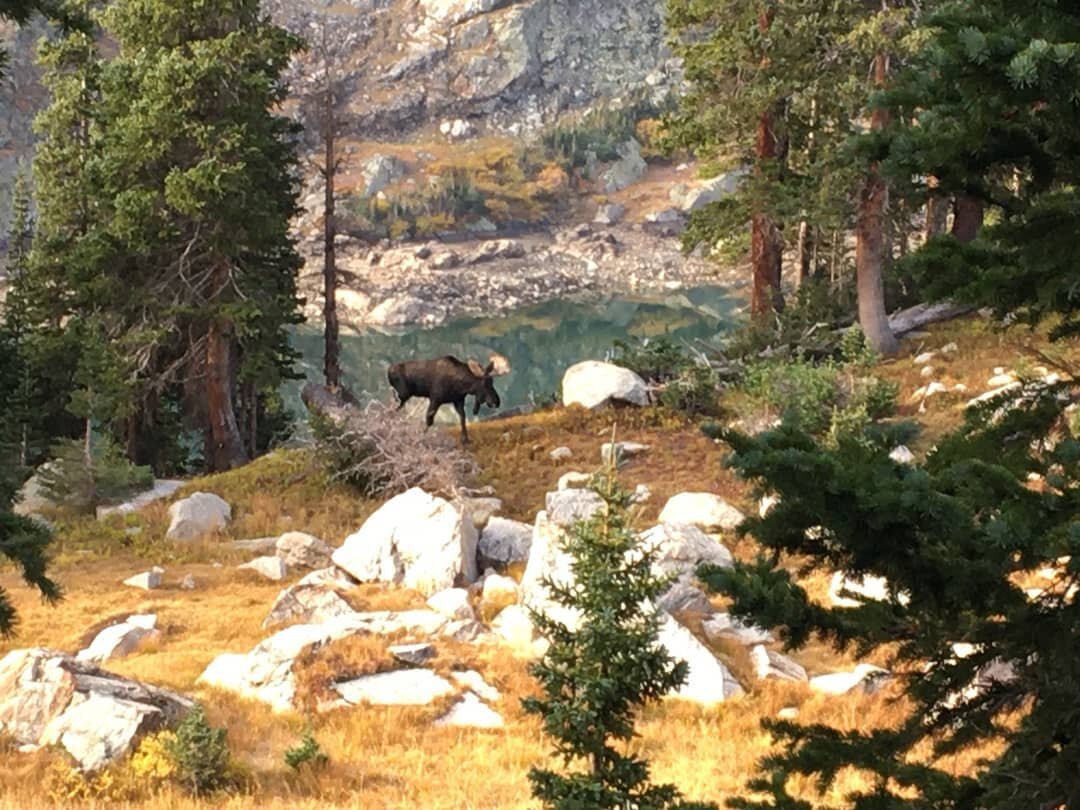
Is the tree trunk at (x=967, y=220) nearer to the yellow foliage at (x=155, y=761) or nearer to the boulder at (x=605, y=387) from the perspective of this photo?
the boulder at (x=605, y=387)

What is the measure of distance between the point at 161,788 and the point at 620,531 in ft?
16.7

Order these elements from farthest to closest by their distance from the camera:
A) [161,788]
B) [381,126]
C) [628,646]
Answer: [381,126], [161,788], [628,646]

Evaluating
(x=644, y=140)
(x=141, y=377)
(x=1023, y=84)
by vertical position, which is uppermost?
(x=644, y=140)

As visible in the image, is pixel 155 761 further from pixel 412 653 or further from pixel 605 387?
pixel 605 387

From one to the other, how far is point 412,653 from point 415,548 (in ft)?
13.6

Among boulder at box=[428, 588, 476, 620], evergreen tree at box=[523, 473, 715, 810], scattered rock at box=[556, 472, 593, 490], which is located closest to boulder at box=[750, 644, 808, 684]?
boulder at box=[428, 588, 476, 620]

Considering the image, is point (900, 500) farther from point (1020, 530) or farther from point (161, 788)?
point (161, 788)

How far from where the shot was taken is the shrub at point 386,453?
69.2 feet

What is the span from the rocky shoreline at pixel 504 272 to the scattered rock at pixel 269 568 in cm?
7600

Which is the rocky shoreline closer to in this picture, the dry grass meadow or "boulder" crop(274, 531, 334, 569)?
the dry grass meadow

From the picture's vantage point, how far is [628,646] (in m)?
6.63

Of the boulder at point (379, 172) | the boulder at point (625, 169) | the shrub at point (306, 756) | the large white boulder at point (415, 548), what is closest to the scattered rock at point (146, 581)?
the large white boulder at point (415, 548)

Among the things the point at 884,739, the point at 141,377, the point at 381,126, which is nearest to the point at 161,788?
the point at 884,739

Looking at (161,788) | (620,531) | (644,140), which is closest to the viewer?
(620,531)
